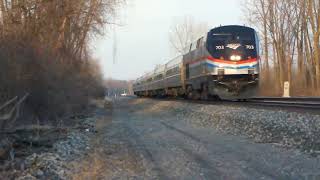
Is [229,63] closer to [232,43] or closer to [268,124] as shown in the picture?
[232,43]

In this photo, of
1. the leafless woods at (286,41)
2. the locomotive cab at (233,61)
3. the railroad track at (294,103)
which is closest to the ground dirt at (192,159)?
the railroad track at (294,103)

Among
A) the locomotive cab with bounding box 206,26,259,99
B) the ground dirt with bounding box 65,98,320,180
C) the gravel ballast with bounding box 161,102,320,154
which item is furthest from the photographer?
the locomotive cab with bounding box 206,26,259,99

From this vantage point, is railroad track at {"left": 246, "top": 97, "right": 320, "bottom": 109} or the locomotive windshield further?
the locomotive windshield

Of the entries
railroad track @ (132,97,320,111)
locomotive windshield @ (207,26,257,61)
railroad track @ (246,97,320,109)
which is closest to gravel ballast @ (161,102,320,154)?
railroad track @ (132,97,320,111)

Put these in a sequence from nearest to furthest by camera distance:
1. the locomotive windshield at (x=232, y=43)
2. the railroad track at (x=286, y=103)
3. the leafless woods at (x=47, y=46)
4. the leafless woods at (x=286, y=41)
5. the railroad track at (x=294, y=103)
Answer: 1. the railroad track at (x=286, y=103)
2. the railroad track at (x=294, y=103)
3. the leafless woods at (x=47, y=46)
4. the locomotive windshield at (x=232, y=43)
5. the leafless woods at (x=286, y=41)

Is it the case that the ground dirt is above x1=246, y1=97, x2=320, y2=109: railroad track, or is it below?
below

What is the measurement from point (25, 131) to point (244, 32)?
13.7 metres

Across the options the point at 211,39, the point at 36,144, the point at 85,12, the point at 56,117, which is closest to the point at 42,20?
the point at 85,12

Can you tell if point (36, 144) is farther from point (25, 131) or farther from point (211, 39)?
point (211, 39)

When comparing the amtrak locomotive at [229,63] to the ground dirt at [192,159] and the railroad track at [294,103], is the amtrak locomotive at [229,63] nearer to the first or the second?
the railroad track at [294,103]

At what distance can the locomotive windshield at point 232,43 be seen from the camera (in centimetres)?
2506

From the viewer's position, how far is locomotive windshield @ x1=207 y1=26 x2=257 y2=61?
987 inches

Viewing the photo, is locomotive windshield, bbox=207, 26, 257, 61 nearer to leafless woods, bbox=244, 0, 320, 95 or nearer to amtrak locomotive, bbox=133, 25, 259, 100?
amtrak locomotive, bbox=133, 25, 259, 100

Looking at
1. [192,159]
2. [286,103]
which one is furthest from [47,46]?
[192,159]
